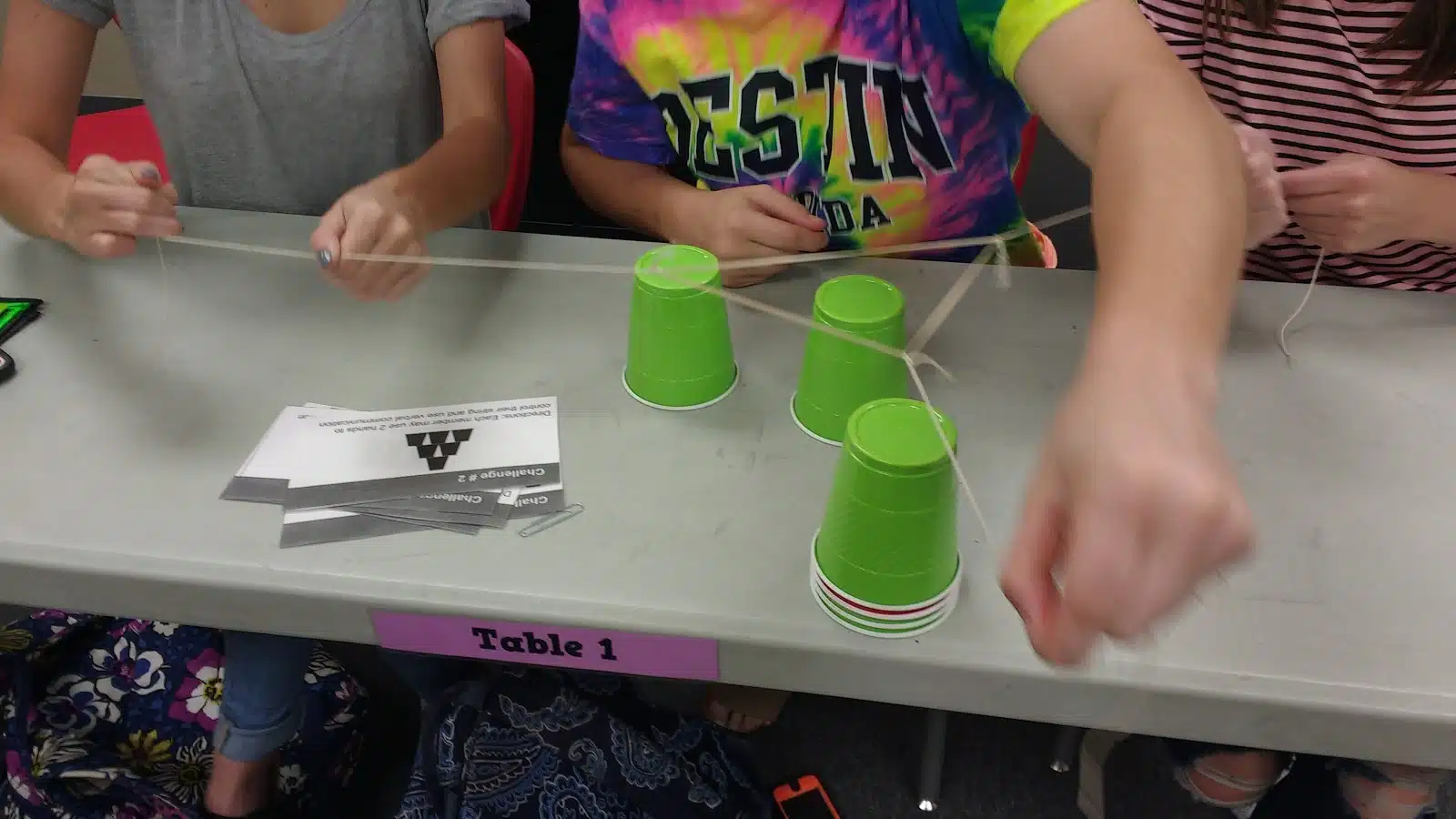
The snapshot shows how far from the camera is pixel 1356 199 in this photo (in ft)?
2.73

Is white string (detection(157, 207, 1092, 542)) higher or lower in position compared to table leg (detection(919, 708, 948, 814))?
higher

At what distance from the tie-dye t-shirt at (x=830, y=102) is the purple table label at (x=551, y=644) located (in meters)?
0.52

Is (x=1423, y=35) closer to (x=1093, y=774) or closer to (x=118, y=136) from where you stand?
(x=1093, y=774)

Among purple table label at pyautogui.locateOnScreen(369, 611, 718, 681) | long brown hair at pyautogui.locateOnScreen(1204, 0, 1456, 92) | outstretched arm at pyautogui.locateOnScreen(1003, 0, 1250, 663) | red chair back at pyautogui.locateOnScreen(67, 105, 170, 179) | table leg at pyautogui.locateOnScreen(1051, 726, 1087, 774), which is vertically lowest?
table leg at pyautogui.locateOnScreen(1051, 726, 1087, 774)

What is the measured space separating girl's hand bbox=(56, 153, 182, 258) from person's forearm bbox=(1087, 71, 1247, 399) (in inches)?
30.1

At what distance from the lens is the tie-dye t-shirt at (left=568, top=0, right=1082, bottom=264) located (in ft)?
2.74

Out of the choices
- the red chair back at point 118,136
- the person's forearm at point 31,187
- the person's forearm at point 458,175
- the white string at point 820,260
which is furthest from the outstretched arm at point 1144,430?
the red chair back at point 118,136

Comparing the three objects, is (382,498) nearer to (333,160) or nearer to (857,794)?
(333,160)

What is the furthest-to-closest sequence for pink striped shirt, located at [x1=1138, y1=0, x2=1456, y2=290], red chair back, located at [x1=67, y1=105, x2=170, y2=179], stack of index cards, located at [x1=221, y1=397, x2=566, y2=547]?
red chair back, located at [x1=67, y1=105, x2=170, y2=179] < pink striped shirt, located at [x1=1138, y1=0, x2=1456, y2=290] < stack of index cards, located at [x1=221, y1=397, x2=566, y2=547]

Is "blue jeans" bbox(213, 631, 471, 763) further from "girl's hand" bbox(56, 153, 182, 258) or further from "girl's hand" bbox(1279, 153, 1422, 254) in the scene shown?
"girl's hand" bbox(1279, 153, 1422, 254)

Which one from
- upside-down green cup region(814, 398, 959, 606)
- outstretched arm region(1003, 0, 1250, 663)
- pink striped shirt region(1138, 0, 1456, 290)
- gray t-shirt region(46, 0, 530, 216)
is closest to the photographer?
outstretched arm region(1003, 0, 1250, 663)

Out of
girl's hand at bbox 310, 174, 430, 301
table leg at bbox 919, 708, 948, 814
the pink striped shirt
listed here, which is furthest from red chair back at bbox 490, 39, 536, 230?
table leg at bbox 919, 708, 948, 814

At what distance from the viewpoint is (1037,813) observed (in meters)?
1.23

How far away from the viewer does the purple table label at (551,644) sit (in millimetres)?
587
